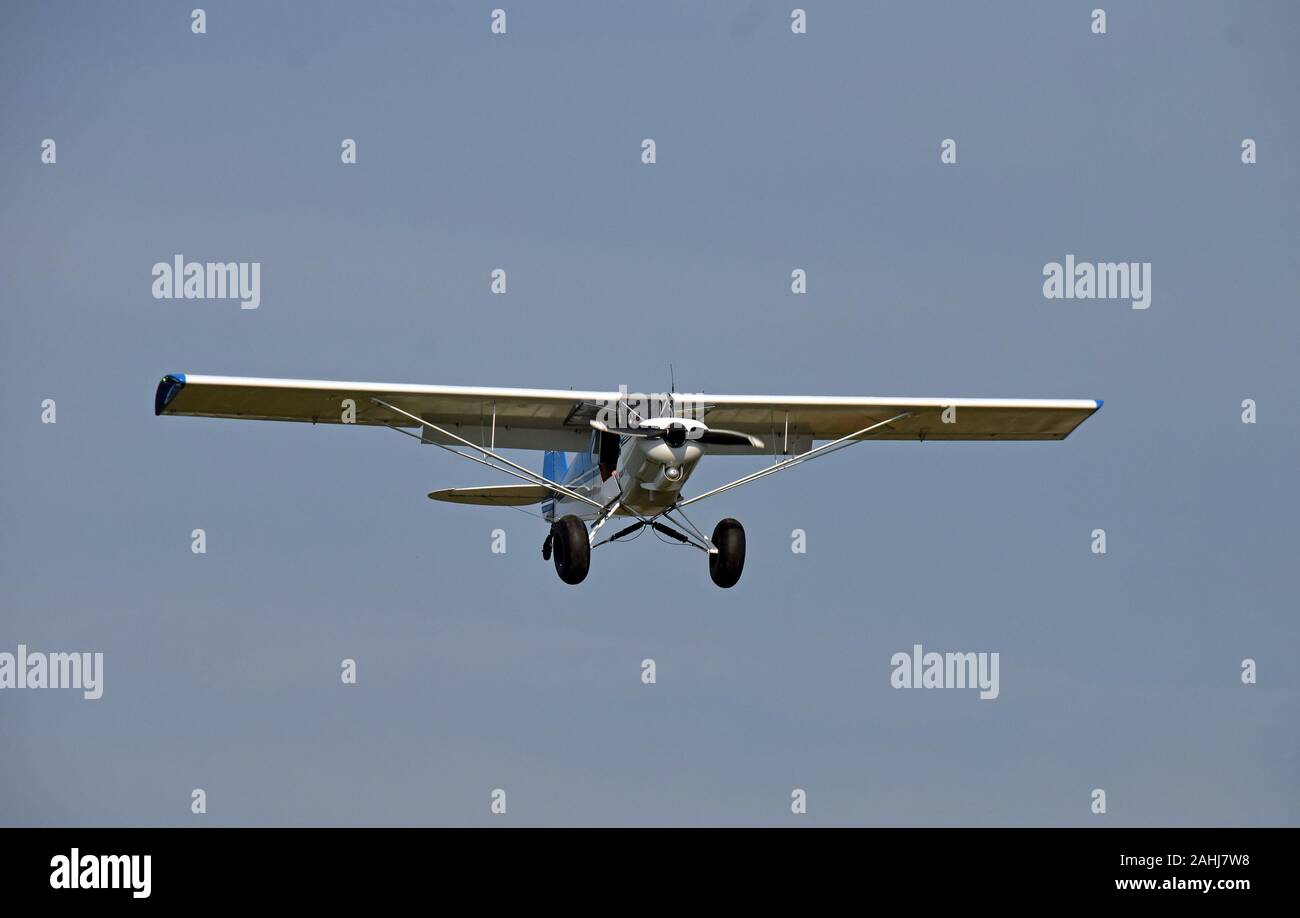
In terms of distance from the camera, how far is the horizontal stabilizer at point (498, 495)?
140 ft

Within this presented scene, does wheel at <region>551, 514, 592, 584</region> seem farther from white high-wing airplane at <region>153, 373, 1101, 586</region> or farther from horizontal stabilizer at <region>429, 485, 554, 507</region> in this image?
horizontal stabilizer at <region>429, 485, 554, 507</region>

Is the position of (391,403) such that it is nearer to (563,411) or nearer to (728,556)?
(563,411)

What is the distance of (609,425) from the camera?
38.7 metres

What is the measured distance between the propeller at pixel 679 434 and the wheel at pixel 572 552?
1.37 m

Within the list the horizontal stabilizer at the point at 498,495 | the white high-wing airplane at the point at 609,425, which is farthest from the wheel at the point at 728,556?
the horizontal stabilizer at the point at 498,495

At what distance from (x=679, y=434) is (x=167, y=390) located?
22.8ft

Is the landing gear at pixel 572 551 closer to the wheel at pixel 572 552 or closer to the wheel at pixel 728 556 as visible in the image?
the wheel at pixel 572 552

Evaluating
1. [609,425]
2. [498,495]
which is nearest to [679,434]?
[609,425]

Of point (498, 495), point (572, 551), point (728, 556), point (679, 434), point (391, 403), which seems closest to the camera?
point (679, 434)
